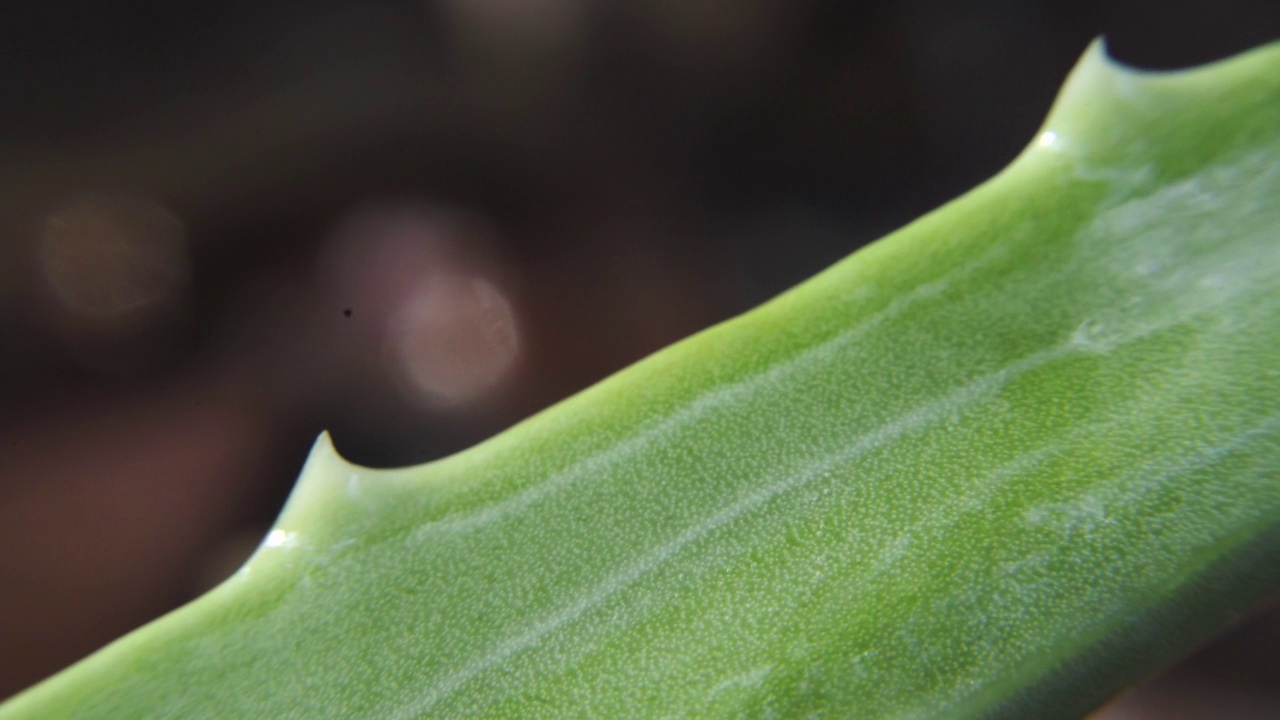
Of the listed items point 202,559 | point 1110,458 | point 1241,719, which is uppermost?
point 1110,458

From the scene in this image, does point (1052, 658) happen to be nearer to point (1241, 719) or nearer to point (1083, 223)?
point (1083, 223)

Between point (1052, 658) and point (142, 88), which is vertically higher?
point (142, 88)

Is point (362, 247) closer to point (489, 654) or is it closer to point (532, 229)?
point (532, 229)

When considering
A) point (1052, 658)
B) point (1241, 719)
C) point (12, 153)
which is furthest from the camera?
point (12, 153)

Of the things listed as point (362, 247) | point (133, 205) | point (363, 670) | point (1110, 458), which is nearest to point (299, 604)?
point (363, 670)

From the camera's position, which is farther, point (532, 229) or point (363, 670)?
point (532, 229)

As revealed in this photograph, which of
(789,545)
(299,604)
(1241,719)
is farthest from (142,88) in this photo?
(1241,719)

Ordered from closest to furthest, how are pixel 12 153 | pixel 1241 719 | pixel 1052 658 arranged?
pixel 1052 658, pixel 1241 719, pixel 12 153
